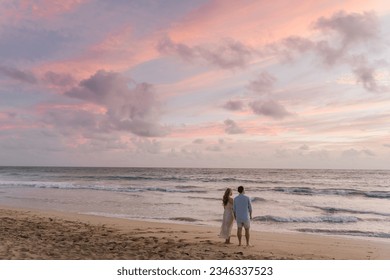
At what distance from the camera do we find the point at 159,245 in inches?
428

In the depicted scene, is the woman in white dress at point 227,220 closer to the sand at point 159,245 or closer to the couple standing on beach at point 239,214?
the couple standing on beach at point 239,214

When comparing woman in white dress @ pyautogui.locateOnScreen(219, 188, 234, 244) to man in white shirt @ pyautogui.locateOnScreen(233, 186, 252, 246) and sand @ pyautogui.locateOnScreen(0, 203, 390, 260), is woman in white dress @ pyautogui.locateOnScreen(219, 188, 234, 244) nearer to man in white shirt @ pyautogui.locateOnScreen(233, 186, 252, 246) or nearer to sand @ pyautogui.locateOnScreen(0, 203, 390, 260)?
sand @ pyautogui.locateOnScreen(0, 203, 390, 260)

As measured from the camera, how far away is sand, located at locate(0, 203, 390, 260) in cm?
927

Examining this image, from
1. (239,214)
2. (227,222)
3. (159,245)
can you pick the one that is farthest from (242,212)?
(159,245)

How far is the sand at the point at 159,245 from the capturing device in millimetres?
9273

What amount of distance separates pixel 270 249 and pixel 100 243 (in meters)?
5.43

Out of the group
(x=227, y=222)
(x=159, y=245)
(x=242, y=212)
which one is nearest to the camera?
(x=159, y=245)

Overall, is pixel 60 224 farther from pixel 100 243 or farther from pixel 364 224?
pixel 364 224

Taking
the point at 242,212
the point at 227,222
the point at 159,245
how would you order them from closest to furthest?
the point at 159,245
the point at 242,212
the point at 227,222

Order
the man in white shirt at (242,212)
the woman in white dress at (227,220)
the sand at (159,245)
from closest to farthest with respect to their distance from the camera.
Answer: the sand at (159,245) → the man in white shirt at (242,212) → the woman in white dress at (227,220)

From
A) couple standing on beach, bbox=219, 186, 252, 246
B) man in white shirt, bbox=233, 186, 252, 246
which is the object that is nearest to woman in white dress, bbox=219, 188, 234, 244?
couple standing on beach, bbox=219, 186, 252, 246

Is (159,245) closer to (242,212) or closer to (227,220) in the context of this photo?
(227,220)

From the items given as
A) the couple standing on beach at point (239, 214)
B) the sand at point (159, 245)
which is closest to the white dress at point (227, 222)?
the couple standing on beach at point (239, 214)
